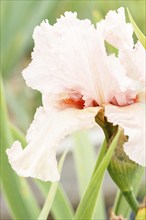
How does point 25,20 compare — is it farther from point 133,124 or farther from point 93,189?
point 133,124

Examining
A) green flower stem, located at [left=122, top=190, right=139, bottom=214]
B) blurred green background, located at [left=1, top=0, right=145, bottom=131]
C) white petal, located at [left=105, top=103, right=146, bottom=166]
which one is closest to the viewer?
white petal, located at [left=105, top=103, right=146, bottom=166]

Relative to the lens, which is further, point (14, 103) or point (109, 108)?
point (14, 103)

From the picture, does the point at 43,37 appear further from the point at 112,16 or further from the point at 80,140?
the point at 80,140

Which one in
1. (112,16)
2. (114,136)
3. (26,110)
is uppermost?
(112,16)

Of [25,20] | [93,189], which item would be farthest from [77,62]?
[25,20]

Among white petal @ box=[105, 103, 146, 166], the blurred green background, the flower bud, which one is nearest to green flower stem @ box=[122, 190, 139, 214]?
the flower bud

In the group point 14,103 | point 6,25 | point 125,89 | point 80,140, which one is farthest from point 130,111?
point 14,103

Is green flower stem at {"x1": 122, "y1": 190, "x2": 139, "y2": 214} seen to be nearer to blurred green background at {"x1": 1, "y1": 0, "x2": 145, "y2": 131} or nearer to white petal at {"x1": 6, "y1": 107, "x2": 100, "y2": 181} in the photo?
white petal at {"x1": 6, "y1": 107, "x2": 100, "y2": 181}
